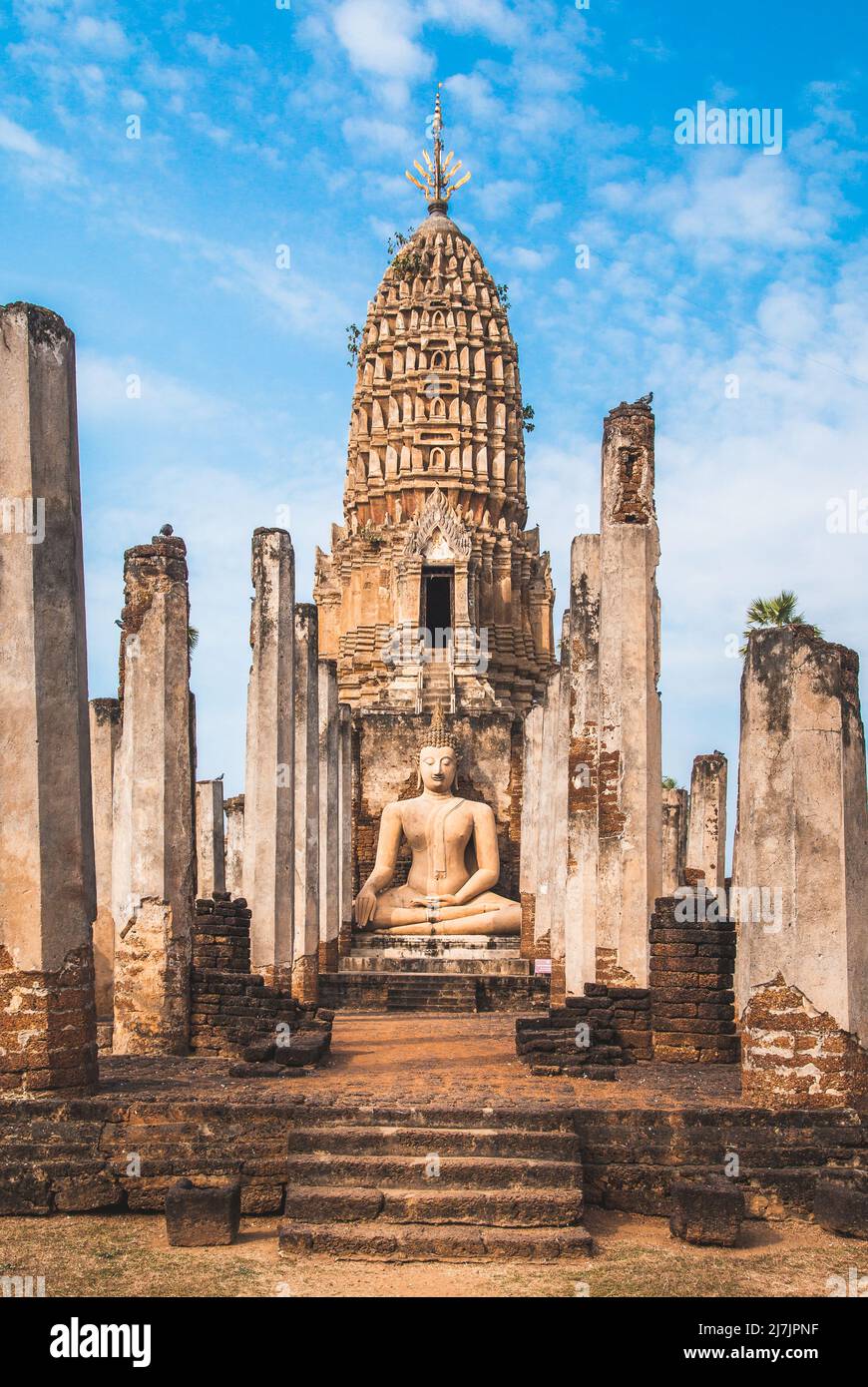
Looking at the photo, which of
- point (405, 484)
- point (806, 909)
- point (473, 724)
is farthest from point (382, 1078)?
point (405, 484)

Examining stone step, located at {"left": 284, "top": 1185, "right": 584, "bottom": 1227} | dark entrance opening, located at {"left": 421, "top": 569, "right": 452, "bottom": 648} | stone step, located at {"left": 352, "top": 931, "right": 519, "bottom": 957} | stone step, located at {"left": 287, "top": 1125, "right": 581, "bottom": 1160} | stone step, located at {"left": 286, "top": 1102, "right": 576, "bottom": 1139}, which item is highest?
dark entrance opening, located at {"left": 421, "top": 569, "right": 452, "bottom": 648}

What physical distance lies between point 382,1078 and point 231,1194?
3278mm

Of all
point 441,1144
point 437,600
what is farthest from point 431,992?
point 437,600

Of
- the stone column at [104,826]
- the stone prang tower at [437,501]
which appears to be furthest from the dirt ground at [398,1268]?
the stone prang tower at [437,501]

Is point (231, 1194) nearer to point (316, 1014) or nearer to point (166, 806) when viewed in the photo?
point (166, 806)

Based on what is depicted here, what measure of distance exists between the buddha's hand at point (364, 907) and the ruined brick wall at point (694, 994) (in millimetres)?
14194

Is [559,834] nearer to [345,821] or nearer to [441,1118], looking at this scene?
[441,1118]

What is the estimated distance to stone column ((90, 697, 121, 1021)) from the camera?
48.1ft

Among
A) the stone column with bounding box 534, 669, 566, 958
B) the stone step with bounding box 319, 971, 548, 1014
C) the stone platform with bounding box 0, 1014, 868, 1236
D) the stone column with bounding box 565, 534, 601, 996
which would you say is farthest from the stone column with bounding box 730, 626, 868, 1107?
the stone step with bounding box 319, 971, 548, 1014

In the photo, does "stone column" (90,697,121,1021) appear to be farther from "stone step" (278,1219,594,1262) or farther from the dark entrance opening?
the dark entrance opening

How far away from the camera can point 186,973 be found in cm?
1189

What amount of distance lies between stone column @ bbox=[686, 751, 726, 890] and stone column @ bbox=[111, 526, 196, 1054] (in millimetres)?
12472

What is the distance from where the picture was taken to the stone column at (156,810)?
11.7 meters

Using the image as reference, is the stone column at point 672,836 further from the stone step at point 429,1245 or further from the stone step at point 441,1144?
the stone step at point 429,1245
